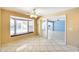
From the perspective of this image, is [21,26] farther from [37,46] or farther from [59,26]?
[59,26]

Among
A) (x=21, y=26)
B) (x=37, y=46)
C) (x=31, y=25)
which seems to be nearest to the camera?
(x=37, y=46)

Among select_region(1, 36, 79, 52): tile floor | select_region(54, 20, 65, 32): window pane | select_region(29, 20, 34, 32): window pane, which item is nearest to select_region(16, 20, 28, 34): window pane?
select_region(29, 20, 34, 32): window pane

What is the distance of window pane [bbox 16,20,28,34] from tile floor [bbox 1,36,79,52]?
0.28 metres

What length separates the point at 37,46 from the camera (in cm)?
285

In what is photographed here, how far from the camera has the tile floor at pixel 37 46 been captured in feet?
8.84

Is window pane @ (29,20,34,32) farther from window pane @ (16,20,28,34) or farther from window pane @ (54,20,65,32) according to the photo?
window pane @ (54,20,65,32)

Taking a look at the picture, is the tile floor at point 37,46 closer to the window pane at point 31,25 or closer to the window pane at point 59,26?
the window pane at point 31,25

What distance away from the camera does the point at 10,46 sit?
9.14ft

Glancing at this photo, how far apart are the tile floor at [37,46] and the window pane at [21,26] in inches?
11.1

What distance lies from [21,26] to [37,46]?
2.47 ft

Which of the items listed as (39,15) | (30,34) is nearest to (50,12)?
(39,15)

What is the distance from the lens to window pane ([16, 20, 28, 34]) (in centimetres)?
301

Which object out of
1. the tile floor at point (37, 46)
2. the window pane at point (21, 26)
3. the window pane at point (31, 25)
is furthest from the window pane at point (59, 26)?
the window pane at point (21, 26)

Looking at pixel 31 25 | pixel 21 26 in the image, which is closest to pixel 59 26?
pixel 31 25
